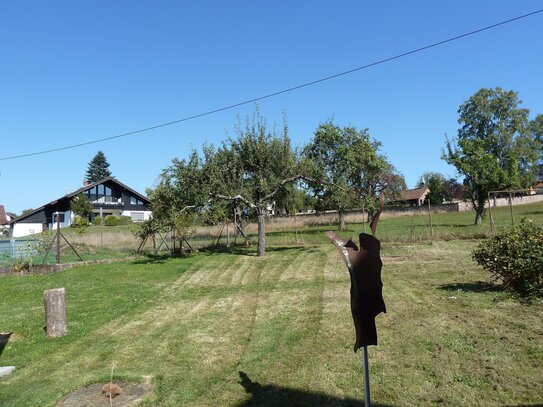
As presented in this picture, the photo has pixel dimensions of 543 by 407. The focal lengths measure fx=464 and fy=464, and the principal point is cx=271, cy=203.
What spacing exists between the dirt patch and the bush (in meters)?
6.48

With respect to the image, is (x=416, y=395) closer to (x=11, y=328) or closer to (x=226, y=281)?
(x=11, y=328)

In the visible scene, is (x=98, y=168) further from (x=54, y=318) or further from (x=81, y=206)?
(x=54, y=318)

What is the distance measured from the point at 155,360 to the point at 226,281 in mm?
7213

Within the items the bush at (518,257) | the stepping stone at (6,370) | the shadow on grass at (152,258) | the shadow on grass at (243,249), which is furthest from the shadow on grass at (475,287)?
the shadow on grass at (152,258)

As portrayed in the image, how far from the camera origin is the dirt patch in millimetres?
5012

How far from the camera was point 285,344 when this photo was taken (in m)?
6.56

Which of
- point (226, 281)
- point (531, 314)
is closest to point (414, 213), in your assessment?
point (226, 281)

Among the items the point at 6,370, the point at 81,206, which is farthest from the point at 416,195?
the point at 6,370

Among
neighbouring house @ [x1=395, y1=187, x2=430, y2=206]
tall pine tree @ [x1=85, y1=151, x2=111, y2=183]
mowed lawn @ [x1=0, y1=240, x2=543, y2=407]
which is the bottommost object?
mowed lawn @ [x1=0, y1=240, x2=543, y2=407]

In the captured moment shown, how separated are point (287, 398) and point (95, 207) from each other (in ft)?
190

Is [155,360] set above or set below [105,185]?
below

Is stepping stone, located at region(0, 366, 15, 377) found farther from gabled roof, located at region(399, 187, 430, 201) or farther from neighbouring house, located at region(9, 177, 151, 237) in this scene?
gabled roof, located at region(399, 187, 430, 201)

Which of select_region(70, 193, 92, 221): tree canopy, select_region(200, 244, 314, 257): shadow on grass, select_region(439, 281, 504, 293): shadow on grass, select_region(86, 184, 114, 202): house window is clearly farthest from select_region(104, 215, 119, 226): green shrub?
select_region(439, 281, 504, 293): shadow on grass

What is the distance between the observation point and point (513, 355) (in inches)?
210
